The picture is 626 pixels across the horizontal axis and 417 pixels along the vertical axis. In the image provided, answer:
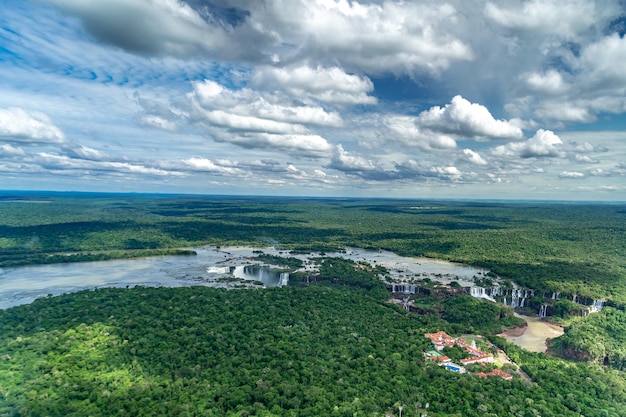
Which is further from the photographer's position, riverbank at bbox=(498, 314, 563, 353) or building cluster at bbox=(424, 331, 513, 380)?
riverbank at bbox=(498, 314, 563, 353)

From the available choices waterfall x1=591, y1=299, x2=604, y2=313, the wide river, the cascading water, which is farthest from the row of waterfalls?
the cascading water

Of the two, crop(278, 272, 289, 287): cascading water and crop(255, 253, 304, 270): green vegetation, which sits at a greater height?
crop(255, 253, 304, 270): green vegetation

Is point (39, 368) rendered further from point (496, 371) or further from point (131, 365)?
point (496, 371)

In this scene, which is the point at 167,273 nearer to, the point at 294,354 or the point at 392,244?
the point at 294,354

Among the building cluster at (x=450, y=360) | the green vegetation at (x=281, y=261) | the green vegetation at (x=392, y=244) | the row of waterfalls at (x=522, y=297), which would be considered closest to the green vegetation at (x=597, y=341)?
the row of waterfalls at (x=522, y=297)

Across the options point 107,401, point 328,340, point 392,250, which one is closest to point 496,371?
point 328,340

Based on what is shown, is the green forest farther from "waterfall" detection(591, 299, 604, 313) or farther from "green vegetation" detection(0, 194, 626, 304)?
"green vegetation" detection(0, 194, 626, 304)
